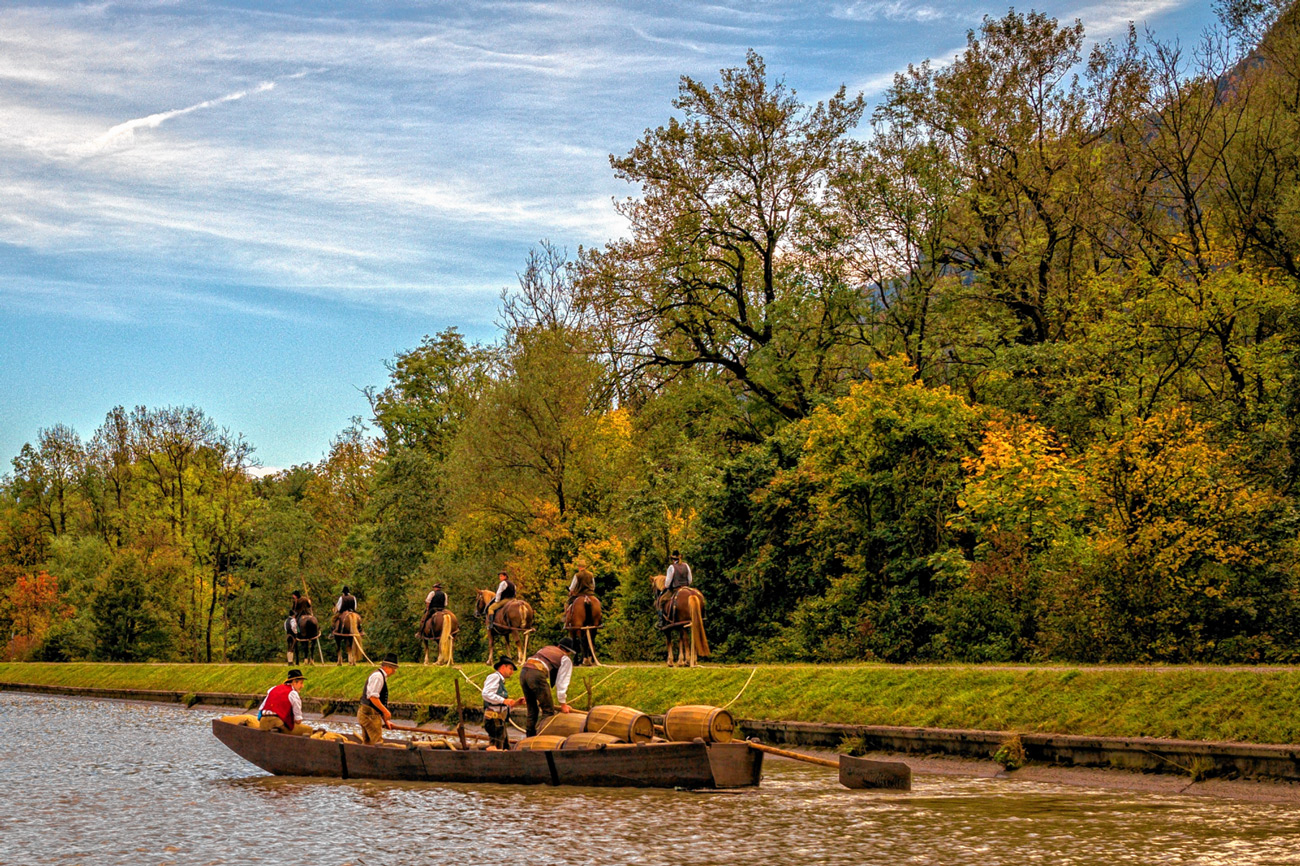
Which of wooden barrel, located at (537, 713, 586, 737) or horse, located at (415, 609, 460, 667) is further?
horse, located at (415, 609, 460, 667)

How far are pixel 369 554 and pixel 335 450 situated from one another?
21.2m

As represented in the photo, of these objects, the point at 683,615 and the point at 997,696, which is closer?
the point at 997,696

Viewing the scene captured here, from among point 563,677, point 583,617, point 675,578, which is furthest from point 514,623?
point 563,677

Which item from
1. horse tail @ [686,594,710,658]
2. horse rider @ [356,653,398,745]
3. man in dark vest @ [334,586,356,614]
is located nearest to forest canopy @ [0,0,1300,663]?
horse tail @ [686,594,710,658]

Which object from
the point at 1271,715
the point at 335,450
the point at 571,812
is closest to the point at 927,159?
the point at 1271,715

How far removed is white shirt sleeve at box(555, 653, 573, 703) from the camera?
1897 centimetres

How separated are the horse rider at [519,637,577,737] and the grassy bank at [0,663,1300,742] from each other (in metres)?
1.28

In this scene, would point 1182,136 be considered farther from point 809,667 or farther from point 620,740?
point 620,740

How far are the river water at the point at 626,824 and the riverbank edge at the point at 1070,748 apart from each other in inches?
38.7

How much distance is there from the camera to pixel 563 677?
62.8ft

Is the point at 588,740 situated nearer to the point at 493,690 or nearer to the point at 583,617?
the point at 493,690

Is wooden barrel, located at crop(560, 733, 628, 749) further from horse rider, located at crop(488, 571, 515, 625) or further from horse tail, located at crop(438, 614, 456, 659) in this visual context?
horse tail, located at crop(438, 614, 456, 659)

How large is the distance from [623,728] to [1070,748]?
586cm

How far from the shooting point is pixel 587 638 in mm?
29234
